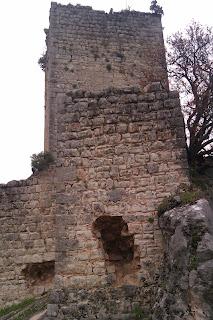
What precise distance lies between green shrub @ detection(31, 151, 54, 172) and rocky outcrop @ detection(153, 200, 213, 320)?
5.97 metres

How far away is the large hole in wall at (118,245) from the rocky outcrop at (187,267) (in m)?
0.74

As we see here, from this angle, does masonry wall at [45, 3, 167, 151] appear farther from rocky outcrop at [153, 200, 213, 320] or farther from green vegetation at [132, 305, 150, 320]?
rocky outcrop at [153, 200, 213, 320]

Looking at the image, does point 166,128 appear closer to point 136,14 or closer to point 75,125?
point 75,125

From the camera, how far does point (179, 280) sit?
5.95 metres

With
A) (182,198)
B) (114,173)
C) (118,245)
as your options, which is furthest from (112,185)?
(182,198)

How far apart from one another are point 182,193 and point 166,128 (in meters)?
1.23

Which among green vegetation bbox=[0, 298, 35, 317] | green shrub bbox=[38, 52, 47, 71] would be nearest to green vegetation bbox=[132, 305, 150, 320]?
green vegetation bbox=[0, 298, 35, 317]

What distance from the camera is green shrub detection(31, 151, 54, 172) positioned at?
1212cm

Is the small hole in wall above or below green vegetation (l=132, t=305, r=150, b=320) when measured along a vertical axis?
above

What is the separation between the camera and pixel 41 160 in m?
12.5

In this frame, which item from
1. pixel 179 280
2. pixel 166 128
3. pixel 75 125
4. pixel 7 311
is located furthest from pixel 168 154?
pixel 7 311

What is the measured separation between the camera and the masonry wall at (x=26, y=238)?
10.9 m

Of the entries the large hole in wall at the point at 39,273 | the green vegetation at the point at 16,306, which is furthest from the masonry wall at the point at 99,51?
the green vegetation at the point at 16,306

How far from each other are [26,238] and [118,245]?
4.26 meters
